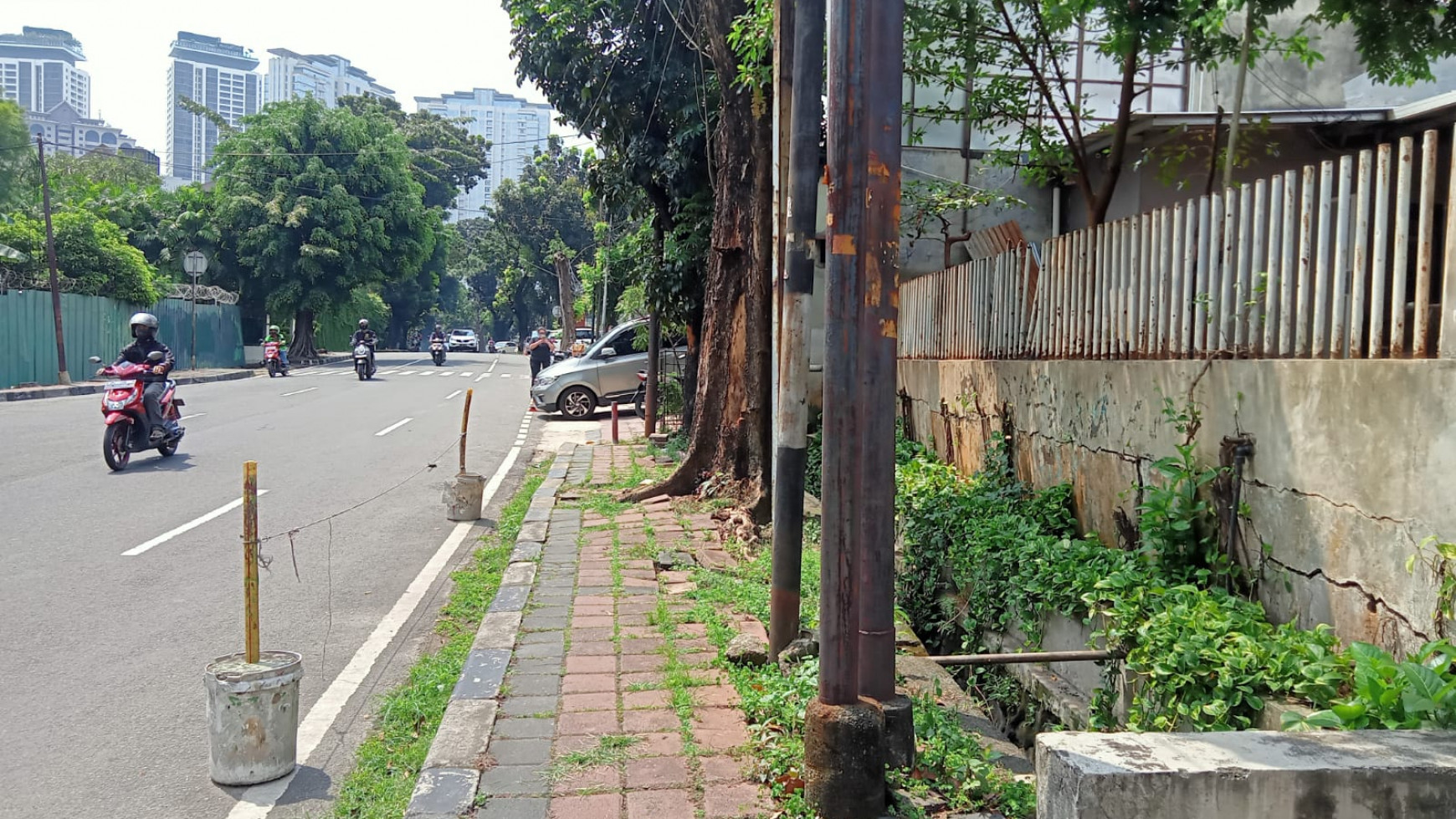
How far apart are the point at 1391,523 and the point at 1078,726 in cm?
173

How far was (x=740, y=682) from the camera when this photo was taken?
182 inches

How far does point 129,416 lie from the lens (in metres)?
11.1

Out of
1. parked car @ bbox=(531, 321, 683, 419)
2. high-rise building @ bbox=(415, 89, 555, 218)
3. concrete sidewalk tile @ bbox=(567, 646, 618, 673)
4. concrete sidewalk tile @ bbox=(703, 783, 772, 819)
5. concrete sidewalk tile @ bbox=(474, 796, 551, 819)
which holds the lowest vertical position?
concrete sidewalk tile @ bbox=(474, 796, 551, 819)

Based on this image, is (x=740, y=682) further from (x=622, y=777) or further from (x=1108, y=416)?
(x=1108, y=416)

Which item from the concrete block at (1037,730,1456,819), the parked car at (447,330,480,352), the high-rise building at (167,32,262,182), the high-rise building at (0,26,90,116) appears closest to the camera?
the concrete block at (1037,730,1456,819)

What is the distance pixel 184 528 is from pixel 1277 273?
305 inches

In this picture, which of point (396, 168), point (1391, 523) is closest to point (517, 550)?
point (1391, 523)

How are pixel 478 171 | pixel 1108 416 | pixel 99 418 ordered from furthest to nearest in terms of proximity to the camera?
pixel 478 171 < pixel 99 418 < pixel 1108 416

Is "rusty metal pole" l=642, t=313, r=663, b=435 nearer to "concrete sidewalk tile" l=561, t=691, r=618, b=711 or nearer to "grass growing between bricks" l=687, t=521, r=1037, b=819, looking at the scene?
"grass growing between bricks" l=687, t=521, r=1037, b=819

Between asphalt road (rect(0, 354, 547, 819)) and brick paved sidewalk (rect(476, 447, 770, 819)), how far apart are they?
0.73 meters

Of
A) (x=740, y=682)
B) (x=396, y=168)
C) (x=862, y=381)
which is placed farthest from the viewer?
(x=396, y=168)

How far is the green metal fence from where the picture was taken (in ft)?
74.5

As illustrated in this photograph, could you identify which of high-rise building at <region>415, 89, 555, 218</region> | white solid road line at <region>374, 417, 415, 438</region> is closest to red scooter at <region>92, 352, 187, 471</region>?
white solid road line at <region>374, 417, 415, 438</region>

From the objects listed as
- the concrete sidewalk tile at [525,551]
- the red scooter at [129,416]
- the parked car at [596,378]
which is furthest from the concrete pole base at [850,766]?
the parked car at [596,378]
